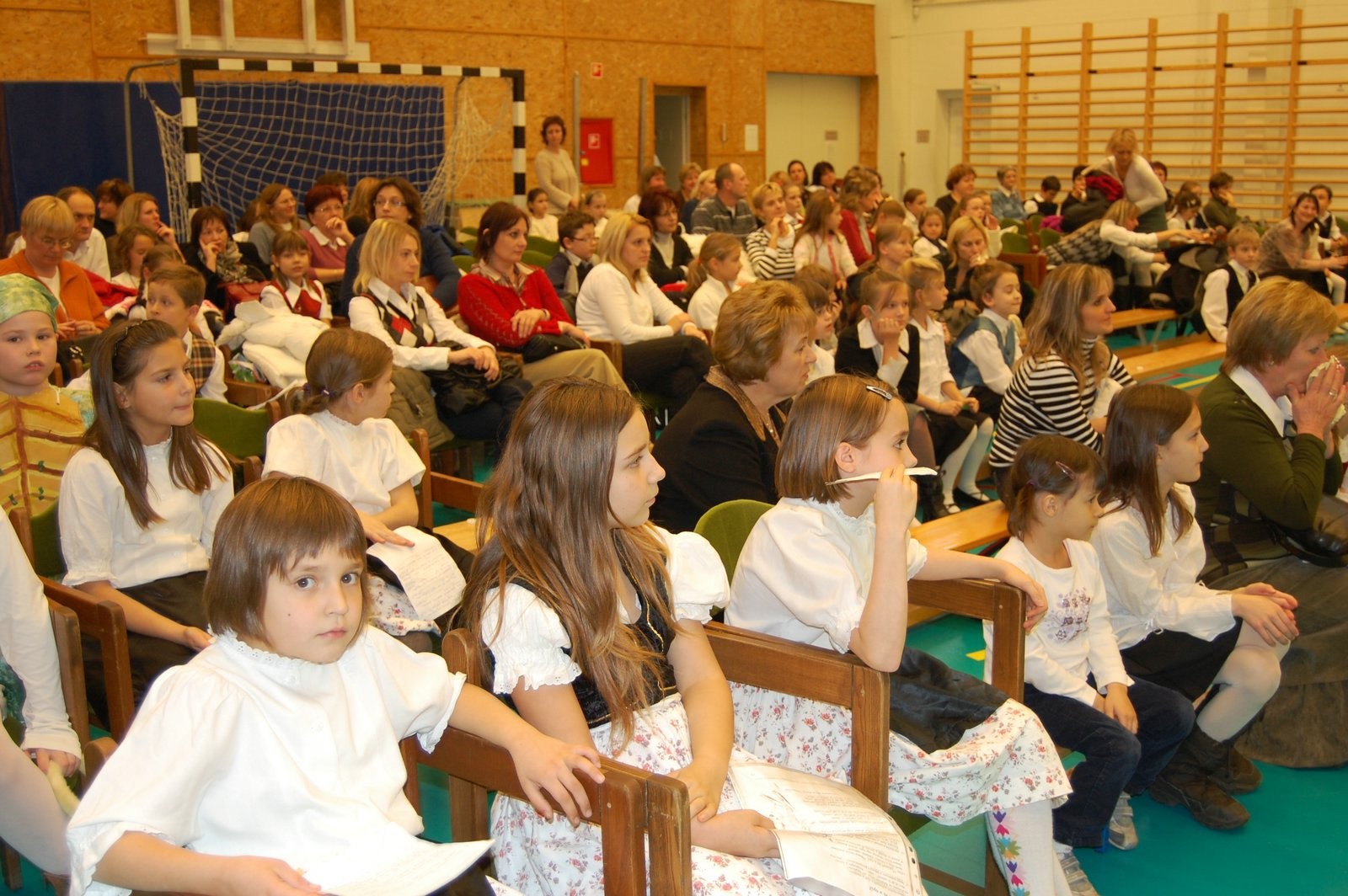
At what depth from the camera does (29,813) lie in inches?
76.8

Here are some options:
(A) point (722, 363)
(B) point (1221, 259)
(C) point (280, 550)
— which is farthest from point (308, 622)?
(B) point (1221, 259)

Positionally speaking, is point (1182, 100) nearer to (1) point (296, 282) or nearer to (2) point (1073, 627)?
(1) point (296, 282)

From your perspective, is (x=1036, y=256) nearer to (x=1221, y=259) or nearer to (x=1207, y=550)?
(x=1221, y=259)

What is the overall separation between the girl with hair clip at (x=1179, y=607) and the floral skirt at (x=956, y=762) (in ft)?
2.73

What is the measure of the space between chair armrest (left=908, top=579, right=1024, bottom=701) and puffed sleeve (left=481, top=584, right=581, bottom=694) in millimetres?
926

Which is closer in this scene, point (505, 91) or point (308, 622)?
point (308, 622)

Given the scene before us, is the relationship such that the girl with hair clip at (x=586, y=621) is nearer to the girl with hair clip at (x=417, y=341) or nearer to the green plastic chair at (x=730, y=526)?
the green plastic chair at (x=730, y=526)

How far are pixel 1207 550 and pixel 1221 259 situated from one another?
225 inches

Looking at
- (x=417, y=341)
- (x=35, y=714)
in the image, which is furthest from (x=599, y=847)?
(x=417, y=341)

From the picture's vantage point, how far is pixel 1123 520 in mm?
2830

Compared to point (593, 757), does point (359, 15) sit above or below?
above

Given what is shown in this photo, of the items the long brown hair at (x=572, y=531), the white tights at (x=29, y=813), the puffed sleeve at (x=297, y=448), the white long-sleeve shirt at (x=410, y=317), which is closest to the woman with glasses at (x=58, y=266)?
the white long-sleeve shirt at (x=410, y=317)

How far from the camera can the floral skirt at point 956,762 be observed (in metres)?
2.10

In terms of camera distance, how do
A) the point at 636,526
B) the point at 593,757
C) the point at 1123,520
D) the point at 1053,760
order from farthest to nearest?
the point at 1123,520
the point at 1053,760
the point at 636,526
the point at 593,757
